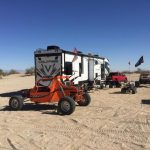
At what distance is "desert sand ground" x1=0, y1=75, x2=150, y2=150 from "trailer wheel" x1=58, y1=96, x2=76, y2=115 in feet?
0.74

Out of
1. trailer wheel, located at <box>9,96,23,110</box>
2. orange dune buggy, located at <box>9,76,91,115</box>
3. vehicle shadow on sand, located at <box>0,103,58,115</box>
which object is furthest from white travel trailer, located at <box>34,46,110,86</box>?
trailer wheel, located at <box>9,96,23,110</box>

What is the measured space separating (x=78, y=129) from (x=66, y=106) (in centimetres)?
273

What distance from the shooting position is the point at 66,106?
38.3 feet

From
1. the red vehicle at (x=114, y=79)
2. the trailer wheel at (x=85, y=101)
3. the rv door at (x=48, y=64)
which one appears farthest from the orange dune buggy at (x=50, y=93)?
the red vehicle at (x=114, y=79)

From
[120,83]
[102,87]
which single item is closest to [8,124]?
[102,87]

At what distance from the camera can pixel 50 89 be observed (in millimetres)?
12922

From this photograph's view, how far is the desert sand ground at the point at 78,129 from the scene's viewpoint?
24.0ft

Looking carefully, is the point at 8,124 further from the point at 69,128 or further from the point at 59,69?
the point at 59,69

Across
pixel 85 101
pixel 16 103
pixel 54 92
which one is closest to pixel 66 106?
pixel 54 92

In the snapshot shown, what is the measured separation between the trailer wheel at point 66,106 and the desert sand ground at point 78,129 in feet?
0.74

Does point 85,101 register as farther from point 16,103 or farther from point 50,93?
point 16,103

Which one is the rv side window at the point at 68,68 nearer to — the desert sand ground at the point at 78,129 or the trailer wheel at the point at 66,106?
the desert sand ground at the point at 78,129

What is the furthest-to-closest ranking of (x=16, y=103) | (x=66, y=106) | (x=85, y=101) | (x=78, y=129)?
(x=85, y=101) < (x=16, y=103) < (x=66, y=106) < (x=78, y=129)

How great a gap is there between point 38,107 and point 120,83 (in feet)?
46.4
